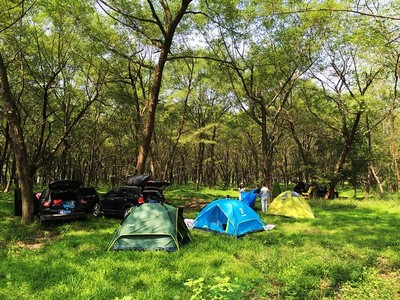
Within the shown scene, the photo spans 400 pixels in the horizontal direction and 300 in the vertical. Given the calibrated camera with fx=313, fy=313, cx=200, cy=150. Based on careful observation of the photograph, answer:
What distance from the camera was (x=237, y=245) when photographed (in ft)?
32.9

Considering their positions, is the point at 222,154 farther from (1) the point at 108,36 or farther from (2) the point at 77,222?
(2) the point at 77,222

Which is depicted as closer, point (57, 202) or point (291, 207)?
point (57, 202)

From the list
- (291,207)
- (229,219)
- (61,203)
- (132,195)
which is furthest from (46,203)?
(291,207)

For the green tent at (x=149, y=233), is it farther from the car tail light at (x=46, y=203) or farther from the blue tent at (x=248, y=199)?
the blue tent at (x=248, y=199)

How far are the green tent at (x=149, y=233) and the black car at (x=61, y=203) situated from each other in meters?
4.56

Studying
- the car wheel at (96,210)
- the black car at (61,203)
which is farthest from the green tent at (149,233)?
the car wheel at (96,210)

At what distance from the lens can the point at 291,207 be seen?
55.0 feet

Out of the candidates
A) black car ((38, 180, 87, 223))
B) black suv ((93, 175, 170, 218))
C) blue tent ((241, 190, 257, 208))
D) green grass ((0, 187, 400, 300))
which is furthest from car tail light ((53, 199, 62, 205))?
blue tent ((241, 190, 257, 208))

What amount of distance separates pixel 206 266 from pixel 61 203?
7.98 meters

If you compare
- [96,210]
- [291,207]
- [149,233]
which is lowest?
[96,210]

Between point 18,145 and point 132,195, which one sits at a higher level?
point 18,145

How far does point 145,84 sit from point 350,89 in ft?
58.1

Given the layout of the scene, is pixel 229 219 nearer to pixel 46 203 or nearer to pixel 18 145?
pixel 46 203

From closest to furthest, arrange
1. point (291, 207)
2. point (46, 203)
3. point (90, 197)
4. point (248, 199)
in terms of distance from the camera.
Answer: point (46, 203)
point (90, 197)
point (291, 207)
point (248, 199)
